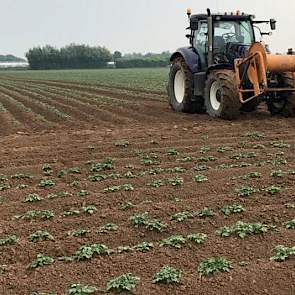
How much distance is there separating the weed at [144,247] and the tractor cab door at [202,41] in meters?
8.88

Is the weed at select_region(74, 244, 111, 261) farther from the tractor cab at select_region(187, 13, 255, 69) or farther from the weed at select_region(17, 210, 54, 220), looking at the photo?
the tractor cab at select_region(187, 13, 255, 69)

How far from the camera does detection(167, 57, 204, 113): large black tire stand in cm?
1345

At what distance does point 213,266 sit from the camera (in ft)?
14.2

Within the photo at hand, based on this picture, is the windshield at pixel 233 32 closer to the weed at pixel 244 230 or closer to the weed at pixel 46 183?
the weed at pixel 46 183

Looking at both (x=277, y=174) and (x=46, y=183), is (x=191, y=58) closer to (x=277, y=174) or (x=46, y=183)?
(x=277, y=174)

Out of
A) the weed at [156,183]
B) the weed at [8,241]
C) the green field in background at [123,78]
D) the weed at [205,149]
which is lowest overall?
the green field in background at [123,78]

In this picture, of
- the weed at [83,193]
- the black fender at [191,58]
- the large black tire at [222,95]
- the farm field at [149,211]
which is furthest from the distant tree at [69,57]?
the weed at [83,193]

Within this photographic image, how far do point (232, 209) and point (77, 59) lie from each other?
287 ft

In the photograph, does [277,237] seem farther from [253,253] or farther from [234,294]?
[234,294]

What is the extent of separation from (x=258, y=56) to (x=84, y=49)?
3313 inches

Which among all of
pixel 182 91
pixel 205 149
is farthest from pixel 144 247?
pixel 182 91

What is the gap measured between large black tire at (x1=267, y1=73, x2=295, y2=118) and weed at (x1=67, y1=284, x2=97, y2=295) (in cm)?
897

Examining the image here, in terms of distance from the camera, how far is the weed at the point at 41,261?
4.52 m

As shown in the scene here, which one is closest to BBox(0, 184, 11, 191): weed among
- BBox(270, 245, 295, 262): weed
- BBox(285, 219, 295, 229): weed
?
BBox(285, 219, 295, 229): weed
